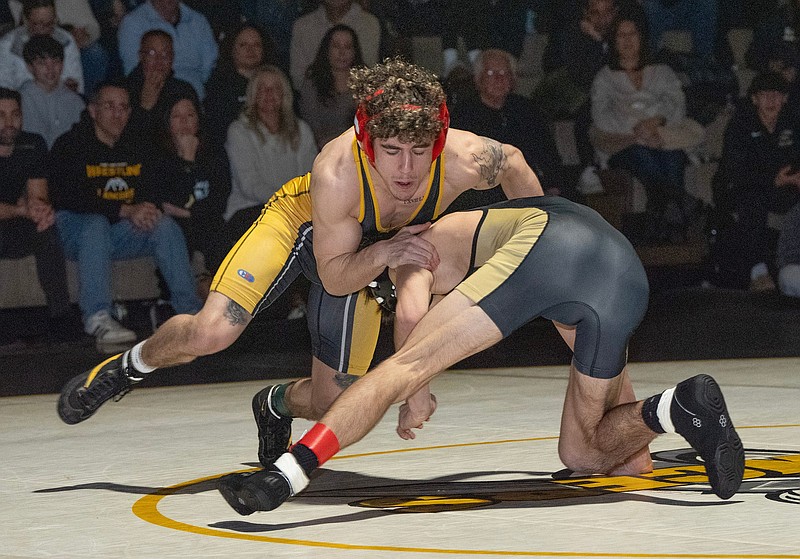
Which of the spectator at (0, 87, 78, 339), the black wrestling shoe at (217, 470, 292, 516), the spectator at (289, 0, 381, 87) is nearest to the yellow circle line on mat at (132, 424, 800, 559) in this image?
the black wrestling shoe at (217, 470, 292, 516)

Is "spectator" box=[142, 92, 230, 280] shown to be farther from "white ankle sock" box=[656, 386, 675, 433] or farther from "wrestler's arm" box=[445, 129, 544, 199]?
"white ankle sock" box=[656, 386, 675, 433]

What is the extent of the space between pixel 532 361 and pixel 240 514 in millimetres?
4090

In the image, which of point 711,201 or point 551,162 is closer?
point 551,162

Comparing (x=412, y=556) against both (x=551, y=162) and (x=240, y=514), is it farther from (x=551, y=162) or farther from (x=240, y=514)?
(x=551, y=162)

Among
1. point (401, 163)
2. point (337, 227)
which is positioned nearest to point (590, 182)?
point (337, 227)

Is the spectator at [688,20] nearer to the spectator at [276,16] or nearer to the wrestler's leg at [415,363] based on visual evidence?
the spectator at [276,16]

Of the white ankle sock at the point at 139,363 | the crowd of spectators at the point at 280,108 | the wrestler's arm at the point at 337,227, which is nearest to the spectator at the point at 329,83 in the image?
the crowd of spectators at the point at 280,108

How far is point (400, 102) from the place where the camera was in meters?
3.60

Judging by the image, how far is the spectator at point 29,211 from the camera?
296 inches

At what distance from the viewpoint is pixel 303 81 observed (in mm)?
8430

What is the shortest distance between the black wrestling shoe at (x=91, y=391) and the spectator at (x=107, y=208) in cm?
323

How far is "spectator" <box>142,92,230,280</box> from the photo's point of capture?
26.2 feet

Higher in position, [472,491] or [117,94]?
[117,94]

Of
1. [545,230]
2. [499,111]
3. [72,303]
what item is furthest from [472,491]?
[499,111]
